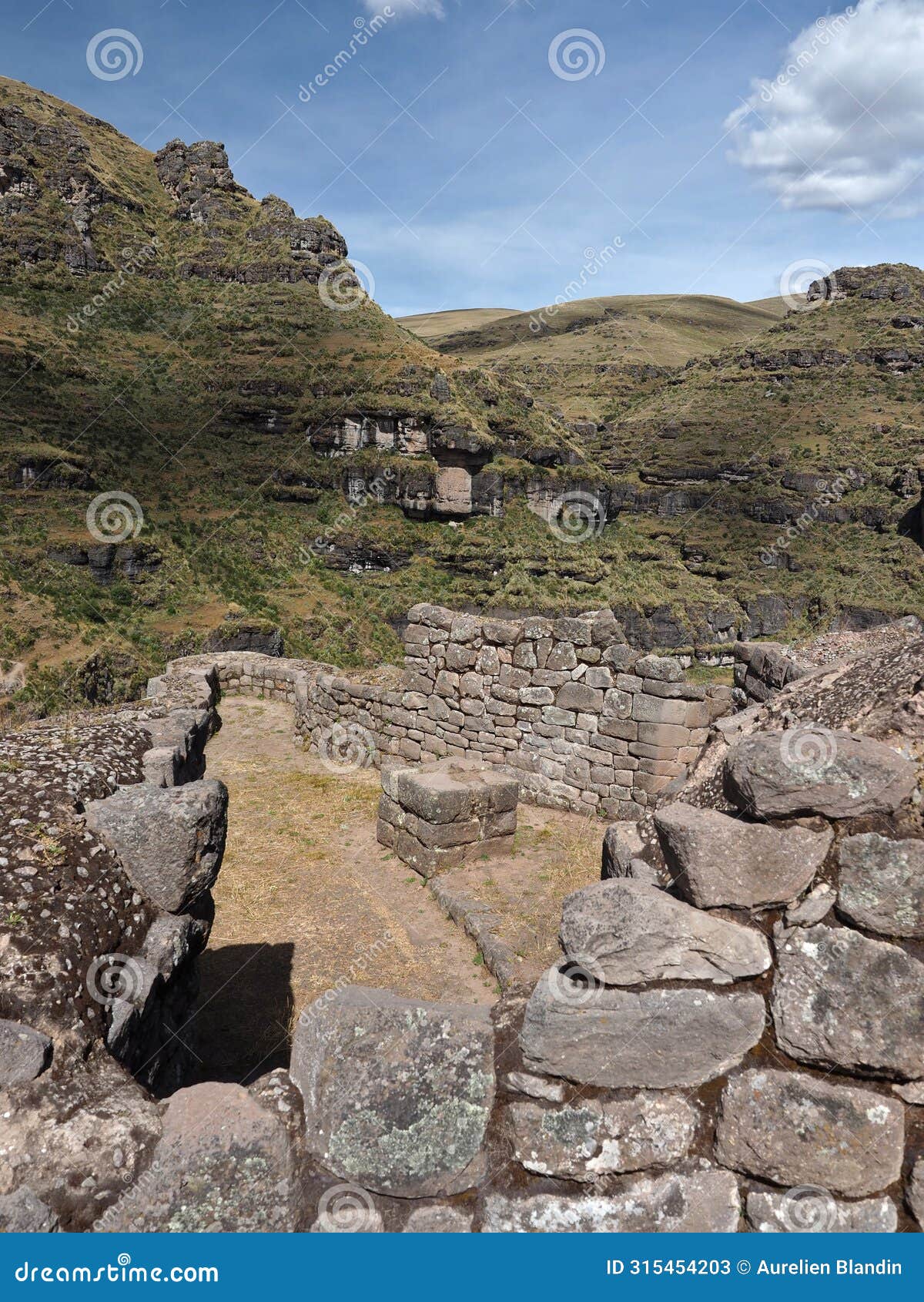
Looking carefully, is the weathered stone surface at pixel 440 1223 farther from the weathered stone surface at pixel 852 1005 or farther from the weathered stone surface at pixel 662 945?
the weathered stone surface at pixel 852 1005

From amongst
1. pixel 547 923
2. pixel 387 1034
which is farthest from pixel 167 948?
pixel 547 923

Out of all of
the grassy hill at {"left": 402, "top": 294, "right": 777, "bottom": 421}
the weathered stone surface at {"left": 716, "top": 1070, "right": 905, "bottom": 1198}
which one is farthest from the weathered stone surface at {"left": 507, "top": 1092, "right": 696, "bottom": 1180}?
the grassy hill at {"left": 402, "top": 294, "right": 777, "bottom": 421}

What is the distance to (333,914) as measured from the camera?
662cm

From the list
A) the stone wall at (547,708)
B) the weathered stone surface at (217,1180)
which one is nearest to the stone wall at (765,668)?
the stone wall at (547,708)

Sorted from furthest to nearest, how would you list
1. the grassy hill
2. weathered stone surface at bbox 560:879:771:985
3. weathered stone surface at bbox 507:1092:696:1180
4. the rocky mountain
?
the grassy hill, the rocky mountain, weathered stone surface at bbox 560:879:771:985, weathered stone surface at bbox 507:1092:696:1180

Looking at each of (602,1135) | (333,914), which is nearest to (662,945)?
(602,1135)

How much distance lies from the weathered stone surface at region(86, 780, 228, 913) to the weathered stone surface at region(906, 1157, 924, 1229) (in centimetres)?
272

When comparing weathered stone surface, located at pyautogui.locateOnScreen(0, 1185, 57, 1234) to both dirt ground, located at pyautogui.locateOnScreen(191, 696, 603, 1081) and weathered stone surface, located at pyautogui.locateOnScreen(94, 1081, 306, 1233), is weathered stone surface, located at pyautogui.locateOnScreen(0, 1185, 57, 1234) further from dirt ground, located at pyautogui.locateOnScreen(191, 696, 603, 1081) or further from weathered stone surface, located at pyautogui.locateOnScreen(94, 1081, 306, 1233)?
dirt ground, located at pyautogui.locateOnScreen(191, 696, 603, 1081)

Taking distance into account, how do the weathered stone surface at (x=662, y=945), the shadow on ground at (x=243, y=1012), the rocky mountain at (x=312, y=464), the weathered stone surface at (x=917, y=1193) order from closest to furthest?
the weathered stone surface at (x=917, y=1193) < the weathered stone surface at (x=662, y=945) < the shadow on ground at (x=243, y=1012) < the rocky mountain at (x=312, y=464)

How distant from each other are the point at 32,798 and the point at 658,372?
129090 millimetres

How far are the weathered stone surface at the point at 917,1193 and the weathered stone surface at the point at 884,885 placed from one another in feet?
2.11

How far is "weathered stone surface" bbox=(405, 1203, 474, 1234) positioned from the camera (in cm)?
232

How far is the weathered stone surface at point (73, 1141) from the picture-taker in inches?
87.5

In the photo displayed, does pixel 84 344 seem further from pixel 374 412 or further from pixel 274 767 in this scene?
pixel 274 767
